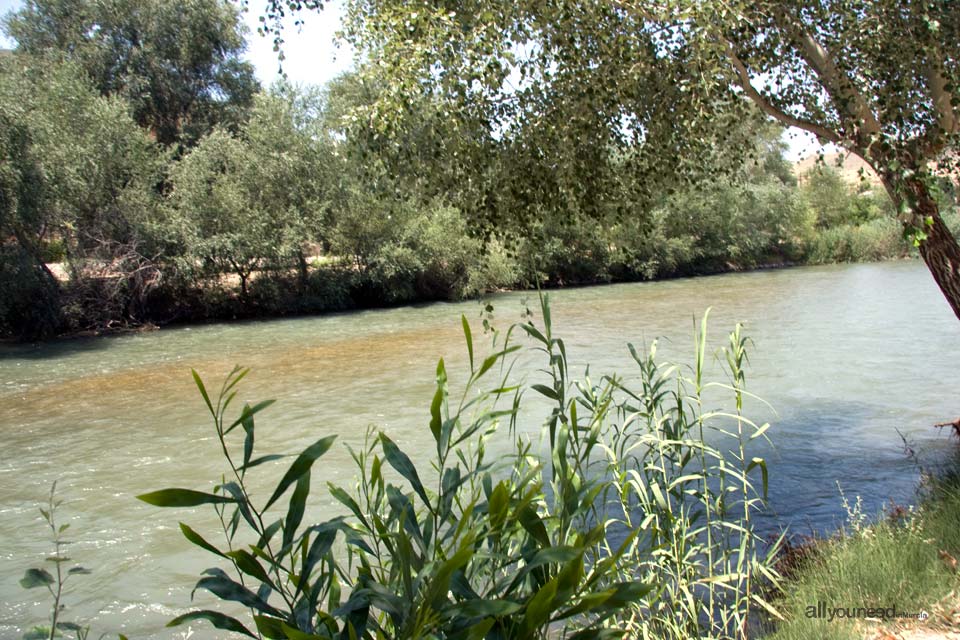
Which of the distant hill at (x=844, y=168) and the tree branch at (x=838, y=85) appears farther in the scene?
the distant hill at (x=844, y=168)

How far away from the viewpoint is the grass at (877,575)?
11.0 ft

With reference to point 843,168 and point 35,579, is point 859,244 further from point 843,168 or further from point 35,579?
point 35,579

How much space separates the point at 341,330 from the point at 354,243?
6.82 meters

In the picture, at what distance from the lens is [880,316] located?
18.8 m

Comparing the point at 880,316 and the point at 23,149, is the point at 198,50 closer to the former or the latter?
the point at 23,149

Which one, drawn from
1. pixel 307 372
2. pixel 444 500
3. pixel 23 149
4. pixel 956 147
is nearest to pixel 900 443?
pixel 956 147

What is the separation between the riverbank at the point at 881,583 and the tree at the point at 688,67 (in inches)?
70.9

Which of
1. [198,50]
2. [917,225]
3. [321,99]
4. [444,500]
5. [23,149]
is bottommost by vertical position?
[444,500]

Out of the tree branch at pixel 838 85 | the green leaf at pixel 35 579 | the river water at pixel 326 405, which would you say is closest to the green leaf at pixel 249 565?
the green leaf at pixel 35 579

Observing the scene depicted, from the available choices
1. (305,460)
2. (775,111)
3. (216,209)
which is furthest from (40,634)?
(216,209)

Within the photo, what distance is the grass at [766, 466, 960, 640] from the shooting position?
3.37 metres

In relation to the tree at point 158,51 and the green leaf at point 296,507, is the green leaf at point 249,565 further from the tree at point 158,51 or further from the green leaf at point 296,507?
the tree at point 158,51

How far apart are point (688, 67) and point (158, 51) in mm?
34011

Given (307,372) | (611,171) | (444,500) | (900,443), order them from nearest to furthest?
(444,500), (611,171), (900,443), (307,372)
